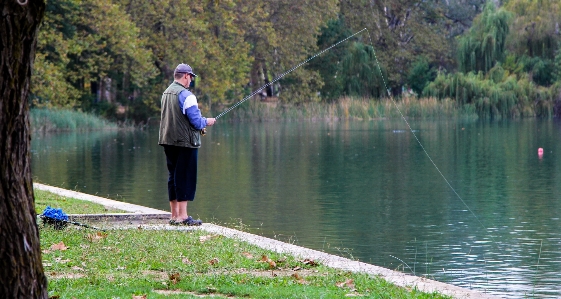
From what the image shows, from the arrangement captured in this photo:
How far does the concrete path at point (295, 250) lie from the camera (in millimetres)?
7340

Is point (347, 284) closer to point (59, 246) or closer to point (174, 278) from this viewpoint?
point (174, 278)

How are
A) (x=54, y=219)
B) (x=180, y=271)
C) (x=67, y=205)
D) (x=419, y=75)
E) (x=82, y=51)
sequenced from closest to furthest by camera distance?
(x=180, y=271)
(x=54, y=219)
(x=67, y=205)
(x=82, y=51)
(x=419, y=75)

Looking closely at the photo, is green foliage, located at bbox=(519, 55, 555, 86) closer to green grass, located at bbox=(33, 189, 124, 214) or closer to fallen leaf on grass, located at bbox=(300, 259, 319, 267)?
green grass, located at bbox=(33, 189, 124, 214)

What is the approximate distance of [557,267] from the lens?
33.1ft

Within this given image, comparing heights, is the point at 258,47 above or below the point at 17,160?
above

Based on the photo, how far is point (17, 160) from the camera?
5.04 metres

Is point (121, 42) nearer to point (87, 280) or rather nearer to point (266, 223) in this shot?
point (266, 223)

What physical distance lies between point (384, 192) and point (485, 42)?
36.9 m

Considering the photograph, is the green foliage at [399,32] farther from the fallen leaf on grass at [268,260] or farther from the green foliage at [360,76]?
the fallen leaf on grass at [268,260]

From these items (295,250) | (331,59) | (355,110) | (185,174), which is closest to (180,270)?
(295,250)

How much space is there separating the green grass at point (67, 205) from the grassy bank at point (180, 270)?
2129 millimetres

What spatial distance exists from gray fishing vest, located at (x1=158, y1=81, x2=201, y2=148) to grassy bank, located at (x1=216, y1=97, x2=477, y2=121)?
1647 inches

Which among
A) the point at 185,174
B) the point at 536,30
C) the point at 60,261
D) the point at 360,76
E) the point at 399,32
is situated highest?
the point at 399,32

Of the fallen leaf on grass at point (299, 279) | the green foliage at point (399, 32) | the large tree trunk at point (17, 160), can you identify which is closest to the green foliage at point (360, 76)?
the green foliage at point (399, 32)
